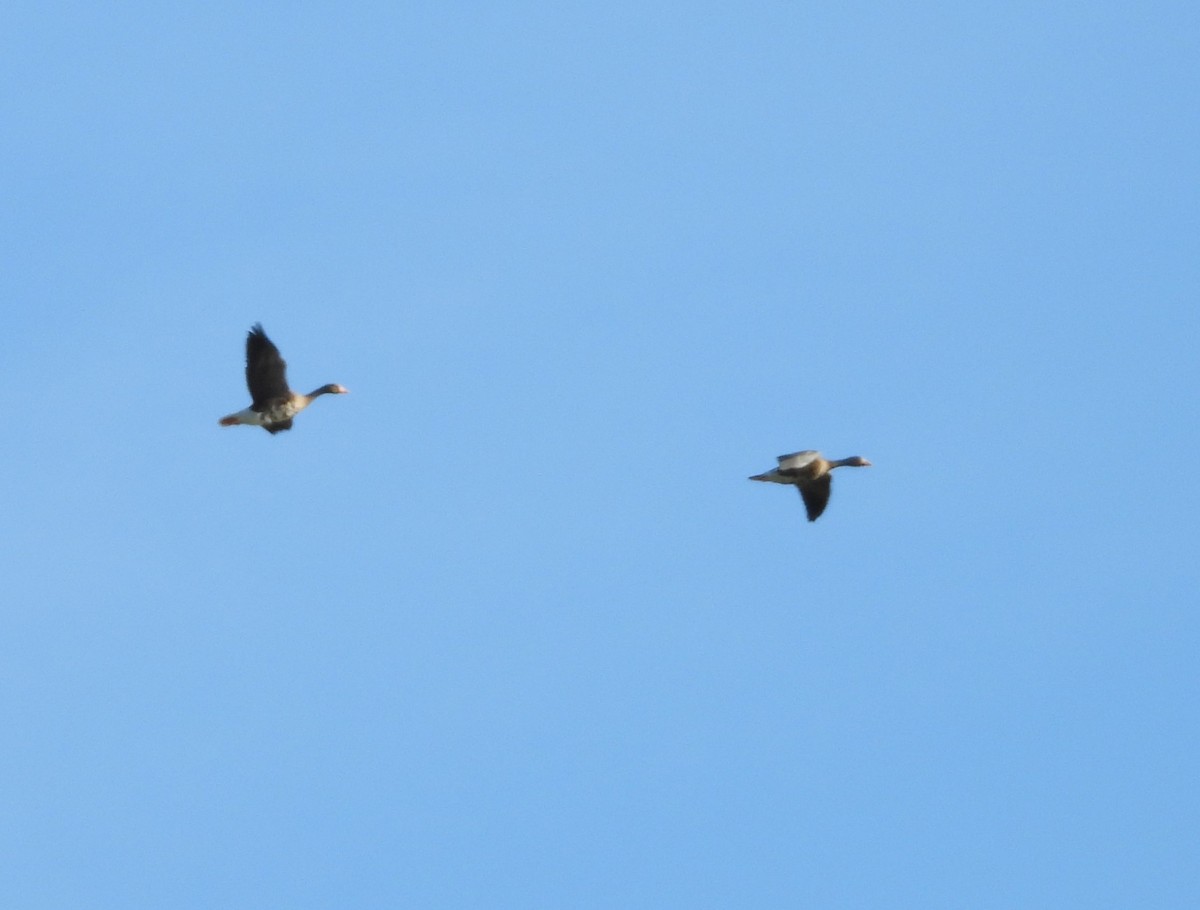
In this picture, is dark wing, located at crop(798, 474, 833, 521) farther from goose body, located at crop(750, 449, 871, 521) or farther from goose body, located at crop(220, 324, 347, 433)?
goose body, located at crop(220, 324, 347, 433)

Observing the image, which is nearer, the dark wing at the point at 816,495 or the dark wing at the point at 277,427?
the dark wing at the point at 277,427

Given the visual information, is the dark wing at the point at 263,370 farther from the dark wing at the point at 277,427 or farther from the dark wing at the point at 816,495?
the dark wing at the point at 816,495

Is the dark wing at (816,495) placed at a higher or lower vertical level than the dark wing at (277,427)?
lower

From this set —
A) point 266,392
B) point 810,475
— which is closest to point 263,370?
point 266,392

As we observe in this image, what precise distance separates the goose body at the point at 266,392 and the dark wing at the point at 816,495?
22.6 feet

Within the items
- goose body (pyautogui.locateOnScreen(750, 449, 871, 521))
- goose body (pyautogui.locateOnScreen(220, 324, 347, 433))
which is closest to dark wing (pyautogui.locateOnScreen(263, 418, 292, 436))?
goose body (pyautogui.locateOnScreen(220, 324, 347, 433))

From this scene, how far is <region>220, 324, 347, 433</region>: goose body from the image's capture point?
156ft

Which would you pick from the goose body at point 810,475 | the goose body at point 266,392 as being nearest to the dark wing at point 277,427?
the goose body at point 266,392

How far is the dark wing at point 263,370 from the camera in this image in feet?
156

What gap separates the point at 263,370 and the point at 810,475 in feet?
24.4

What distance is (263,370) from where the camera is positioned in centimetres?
4791

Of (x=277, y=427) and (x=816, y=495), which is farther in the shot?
(x=816, y=495)

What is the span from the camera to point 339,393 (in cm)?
5041

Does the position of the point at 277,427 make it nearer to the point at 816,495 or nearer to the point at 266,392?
the point at 266,392
